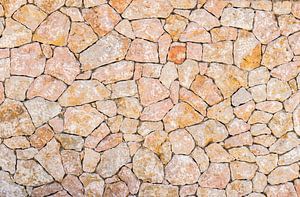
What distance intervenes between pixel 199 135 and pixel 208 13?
1.04m

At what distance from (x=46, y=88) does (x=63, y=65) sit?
240 millimetres

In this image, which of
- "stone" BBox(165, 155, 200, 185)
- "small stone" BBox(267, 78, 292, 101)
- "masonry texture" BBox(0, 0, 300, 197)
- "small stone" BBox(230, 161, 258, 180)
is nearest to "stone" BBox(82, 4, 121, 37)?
"masonry texture" BBox(0, 0, 300, 197)

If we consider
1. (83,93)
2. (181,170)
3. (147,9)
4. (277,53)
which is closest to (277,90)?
(277,53)

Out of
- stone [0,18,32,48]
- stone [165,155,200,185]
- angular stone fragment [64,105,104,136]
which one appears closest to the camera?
stone [0,18,32,48]

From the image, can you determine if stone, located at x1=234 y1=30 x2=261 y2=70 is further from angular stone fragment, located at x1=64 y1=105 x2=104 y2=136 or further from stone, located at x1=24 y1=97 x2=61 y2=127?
stone, located at x1=24 y1=97 x2=61 y2=127

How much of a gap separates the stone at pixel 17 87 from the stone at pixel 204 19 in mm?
1465

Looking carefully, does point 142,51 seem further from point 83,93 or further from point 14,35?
point 14,35

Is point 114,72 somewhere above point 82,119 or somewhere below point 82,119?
above

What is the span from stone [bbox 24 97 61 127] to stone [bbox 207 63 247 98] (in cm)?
134

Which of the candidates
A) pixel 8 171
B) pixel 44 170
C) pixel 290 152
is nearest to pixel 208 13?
pixel 290 152

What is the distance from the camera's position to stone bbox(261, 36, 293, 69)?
12.4ft

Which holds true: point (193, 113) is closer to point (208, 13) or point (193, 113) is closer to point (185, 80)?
point (185, 80)

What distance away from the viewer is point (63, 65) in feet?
12.1

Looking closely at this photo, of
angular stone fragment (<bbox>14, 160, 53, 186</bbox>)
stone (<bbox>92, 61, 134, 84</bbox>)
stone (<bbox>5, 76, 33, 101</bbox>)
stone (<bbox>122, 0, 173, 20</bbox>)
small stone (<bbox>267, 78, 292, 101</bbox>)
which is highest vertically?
stone (<bbox>122, 0, 173, 20</bbox>)
